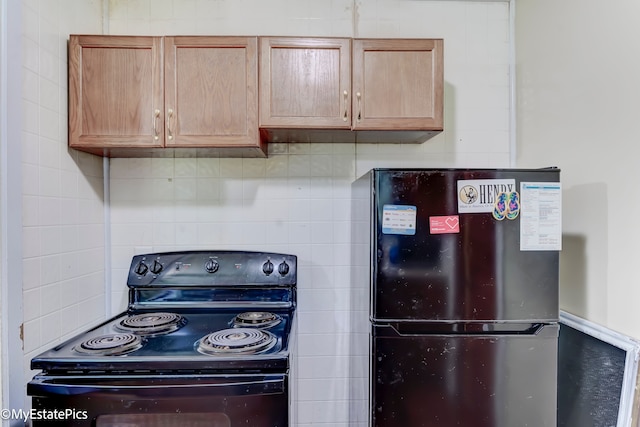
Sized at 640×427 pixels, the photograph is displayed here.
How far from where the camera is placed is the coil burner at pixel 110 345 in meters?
1.24

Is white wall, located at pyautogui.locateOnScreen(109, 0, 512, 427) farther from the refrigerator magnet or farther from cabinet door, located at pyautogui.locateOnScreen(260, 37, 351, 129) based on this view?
the refrigerator magnet

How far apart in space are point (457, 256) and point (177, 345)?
1.09 metres

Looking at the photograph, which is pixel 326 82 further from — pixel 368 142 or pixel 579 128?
pixel 579 128

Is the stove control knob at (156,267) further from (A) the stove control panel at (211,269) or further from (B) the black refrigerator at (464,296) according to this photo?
(B) the black refrigerator at (464,296)

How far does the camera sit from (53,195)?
4.86 ft

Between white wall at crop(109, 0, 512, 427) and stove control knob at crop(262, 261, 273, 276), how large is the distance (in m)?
0.14

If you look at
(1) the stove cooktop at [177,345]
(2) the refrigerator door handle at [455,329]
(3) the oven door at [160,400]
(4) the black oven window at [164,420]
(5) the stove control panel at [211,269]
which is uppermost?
(5) the stove control panel at [211,269]

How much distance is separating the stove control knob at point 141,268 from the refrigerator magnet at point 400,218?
1.22 m

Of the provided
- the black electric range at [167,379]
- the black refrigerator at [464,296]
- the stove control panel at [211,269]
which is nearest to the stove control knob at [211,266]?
the stove control panel at [211,269]

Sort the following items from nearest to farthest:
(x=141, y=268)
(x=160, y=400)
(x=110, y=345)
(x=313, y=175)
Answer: (x=160, y=400) → (x=110, y=345) → (x=141, y=268) → (x=313, y=175)

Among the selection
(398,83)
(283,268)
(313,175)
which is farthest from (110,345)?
(398,83)

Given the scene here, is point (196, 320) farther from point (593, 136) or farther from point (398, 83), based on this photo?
point (593, 136)

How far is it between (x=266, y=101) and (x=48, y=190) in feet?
3.12

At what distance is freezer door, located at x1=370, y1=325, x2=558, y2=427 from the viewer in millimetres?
1391
